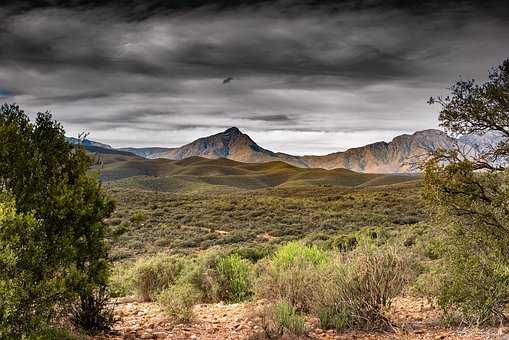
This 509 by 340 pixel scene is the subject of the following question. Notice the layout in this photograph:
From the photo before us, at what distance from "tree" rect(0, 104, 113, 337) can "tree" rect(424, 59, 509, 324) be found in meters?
6.16

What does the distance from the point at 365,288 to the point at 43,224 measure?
5.57m

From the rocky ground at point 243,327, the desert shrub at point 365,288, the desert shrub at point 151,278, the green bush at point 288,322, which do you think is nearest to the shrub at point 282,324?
the green bush at point 288,322

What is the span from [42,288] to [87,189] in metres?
1.94

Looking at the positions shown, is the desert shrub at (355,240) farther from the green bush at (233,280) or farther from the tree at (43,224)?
the tree at (43,224)

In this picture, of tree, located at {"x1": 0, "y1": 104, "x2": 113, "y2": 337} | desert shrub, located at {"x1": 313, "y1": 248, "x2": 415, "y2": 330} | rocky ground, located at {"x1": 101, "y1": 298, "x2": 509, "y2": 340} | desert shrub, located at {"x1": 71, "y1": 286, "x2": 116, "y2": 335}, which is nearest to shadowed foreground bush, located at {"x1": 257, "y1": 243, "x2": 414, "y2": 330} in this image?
desert shrub, located at {"x1": 313, "y1": 248, "x2": 415, "y2": 330}

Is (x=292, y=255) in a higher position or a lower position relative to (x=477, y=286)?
higher

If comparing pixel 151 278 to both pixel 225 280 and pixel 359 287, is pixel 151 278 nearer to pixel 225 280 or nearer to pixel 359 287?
pixel 225 280

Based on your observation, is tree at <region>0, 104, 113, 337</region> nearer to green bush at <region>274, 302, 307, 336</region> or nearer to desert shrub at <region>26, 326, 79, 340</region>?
desert shrub at <region>26, 326, 79, 340</region>

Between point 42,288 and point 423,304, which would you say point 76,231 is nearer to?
point 42,288

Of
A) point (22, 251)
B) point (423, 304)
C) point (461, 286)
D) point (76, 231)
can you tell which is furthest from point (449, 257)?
point (22, 251)

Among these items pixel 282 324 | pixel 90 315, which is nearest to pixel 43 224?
pixel 90 315

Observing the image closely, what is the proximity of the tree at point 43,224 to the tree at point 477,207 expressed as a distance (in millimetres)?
6156

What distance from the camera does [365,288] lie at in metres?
8.64

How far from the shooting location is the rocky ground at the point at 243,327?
26.9ft
